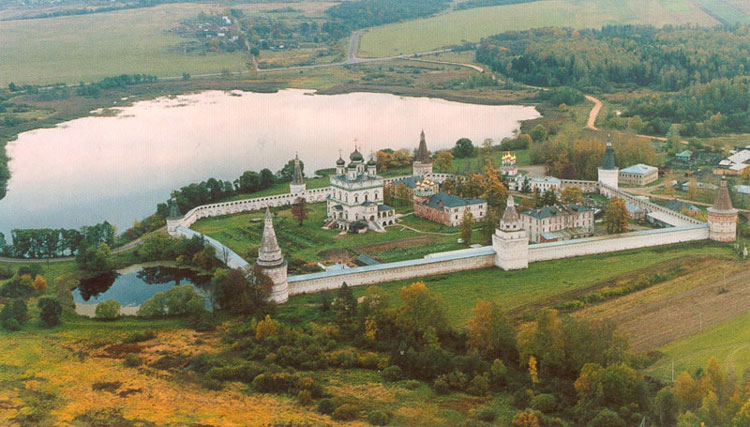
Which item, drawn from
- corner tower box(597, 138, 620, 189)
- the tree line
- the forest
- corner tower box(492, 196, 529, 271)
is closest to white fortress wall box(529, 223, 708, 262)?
corner tower box(492, 196, 529, 271)

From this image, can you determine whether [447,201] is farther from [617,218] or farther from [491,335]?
[491,335]

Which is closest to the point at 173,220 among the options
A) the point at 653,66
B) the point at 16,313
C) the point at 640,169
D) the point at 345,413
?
the point at 16,313

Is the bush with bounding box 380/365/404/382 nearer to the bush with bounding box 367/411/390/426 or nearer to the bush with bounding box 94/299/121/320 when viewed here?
the bush with bounding box 367/411/390/426

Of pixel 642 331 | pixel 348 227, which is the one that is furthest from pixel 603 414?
pixel 348 227

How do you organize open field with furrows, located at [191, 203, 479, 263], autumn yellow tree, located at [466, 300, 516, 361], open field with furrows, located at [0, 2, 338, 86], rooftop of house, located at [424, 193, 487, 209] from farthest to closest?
open field with furrows, located at [0, 2, 338, 86]
rooftop of house, located at [424, 193, 487, 209]
open field with furrows, located at [191, 203, 479, 263]
autumn yellow tree, located at [466, 300, 516, 361]

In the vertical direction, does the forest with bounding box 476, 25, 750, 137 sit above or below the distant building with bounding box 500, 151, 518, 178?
above

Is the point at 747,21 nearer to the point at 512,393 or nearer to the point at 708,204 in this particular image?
the point at 708,204

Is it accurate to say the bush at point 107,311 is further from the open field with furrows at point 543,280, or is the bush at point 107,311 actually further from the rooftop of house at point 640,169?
the rooftop of house at point 640,169
